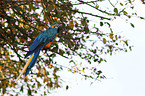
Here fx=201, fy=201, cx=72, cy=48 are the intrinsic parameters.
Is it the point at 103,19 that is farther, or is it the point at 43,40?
the point at 103,19

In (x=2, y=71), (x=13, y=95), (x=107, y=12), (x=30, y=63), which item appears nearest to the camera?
(x=30, y=63)

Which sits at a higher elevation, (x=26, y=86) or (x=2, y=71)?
(x=2, y=71)

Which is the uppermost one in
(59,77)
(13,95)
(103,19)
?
(103,19)

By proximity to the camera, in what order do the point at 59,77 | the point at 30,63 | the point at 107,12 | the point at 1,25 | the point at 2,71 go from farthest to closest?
the point at 2,71 < the point at 59,77 < the point at 1,25 < the point at 107,12 < the point at 30,63

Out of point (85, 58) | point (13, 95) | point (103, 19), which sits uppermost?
point (103, 19)

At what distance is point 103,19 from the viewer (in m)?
3.71

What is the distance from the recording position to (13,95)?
22.4ft

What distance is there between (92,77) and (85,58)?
1.70ft

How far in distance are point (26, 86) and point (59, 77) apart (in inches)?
42.7

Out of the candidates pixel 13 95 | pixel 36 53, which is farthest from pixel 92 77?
pixel 13 95

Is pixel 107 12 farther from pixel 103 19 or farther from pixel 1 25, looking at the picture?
pixel 1 25

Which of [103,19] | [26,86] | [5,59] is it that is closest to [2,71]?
[5,59]

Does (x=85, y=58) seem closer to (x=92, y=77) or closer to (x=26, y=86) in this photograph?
(x=92, y=77)

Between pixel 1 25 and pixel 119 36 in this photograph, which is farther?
pixel 119 36
